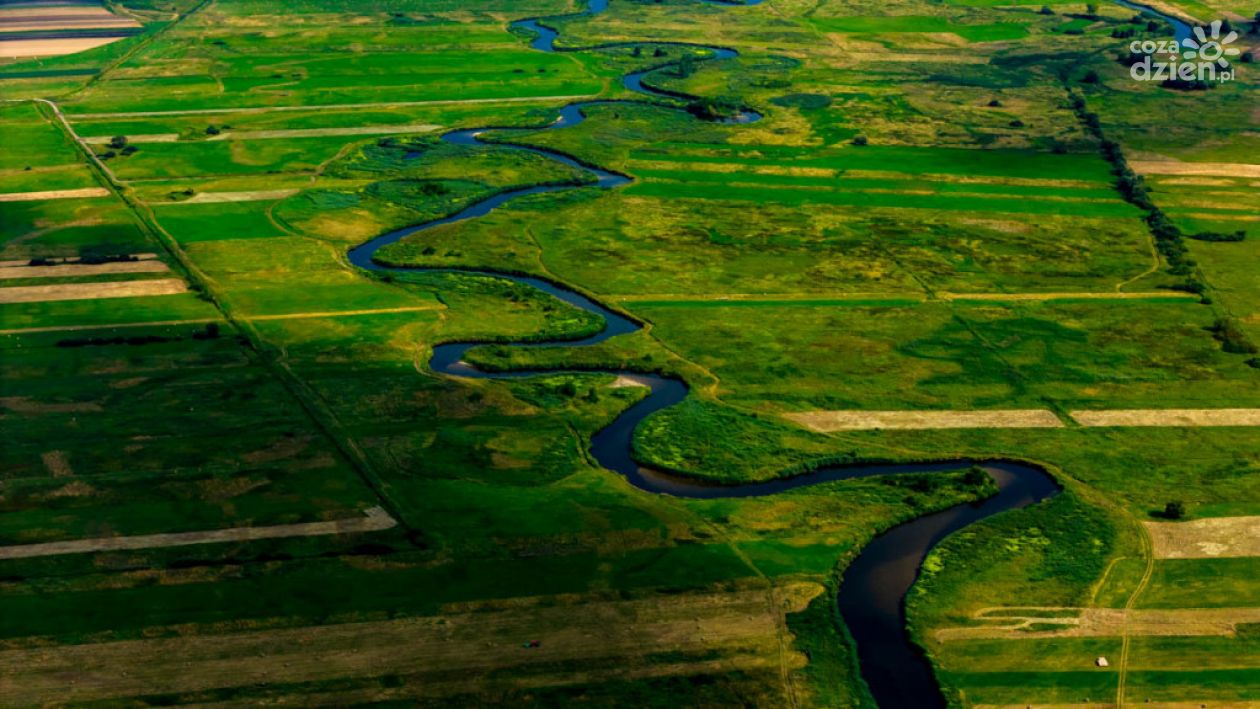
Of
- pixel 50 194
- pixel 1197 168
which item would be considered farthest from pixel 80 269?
pixel 1197 168

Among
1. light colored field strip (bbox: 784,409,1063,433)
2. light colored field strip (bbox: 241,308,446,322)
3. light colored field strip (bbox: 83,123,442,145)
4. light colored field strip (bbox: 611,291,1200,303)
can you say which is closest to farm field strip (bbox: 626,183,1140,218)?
light colored field strip (bbox: 611,291,1200,303)

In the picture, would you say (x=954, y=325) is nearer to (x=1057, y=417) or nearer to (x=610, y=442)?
(x=1057, y=417)

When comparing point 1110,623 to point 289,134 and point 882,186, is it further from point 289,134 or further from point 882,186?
point 289,134

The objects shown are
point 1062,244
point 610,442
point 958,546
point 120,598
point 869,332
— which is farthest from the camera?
point 1062,244

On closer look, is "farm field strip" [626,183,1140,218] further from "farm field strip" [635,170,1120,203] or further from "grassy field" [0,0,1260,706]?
"farm field strip" [635,170,1120,203]

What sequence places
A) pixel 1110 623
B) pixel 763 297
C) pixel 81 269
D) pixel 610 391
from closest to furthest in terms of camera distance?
pixel 1110 623
pixel 610 391
pixel 763 297
pixel 81 269

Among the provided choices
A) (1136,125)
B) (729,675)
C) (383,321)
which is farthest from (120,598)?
(1136,125)
